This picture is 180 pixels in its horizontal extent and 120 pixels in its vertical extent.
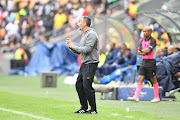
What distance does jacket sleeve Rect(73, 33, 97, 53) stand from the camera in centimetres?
919

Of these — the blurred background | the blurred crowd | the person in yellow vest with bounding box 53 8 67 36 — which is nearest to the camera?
the blurred background

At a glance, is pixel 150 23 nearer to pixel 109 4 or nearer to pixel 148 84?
pixel 148 84

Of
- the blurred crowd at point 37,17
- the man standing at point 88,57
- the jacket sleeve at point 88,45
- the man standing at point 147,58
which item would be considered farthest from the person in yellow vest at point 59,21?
the jacket sleeve at point 88,45

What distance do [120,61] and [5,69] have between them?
44.0 feet

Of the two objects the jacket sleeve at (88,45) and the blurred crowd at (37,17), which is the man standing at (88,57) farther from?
the blurred crowd at (37,17)

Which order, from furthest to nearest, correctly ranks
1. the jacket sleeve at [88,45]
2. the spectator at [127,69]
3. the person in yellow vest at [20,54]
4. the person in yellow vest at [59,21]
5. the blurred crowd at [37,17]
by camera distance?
1. the person in yellow vest at [20,54]
2. the person in yellow vest at [59,21]
3. the blurred crowd at [37,17]
4. the spectator at [127,69]
5. the jacket sleeve at [88,45]

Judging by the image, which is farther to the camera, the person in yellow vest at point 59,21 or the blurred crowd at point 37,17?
the person in yellow vest at point 59,21

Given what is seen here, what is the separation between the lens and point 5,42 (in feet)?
119

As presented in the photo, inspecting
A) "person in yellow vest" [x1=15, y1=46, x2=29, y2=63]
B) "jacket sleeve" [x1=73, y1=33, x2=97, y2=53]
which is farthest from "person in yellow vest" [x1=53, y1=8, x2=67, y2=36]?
"jacket sleeve" [x1=73, y1=33, x2=97, y2=53]

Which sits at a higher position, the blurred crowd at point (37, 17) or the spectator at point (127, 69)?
the blurred crowd at point (37, 17)

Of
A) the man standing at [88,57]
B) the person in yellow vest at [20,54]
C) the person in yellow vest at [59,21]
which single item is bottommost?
the man standing at [88,57]

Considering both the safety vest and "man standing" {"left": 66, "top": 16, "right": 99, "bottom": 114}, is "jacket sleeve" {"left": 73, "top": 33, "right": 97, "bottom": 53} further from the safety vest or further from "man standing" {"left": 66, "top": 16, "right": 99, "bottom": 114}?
the safety vest

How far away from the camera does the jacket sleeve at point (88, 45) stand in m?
9.19

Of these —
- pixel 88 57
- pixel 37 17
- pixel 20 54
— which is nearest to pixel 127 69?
pixel 88 57
